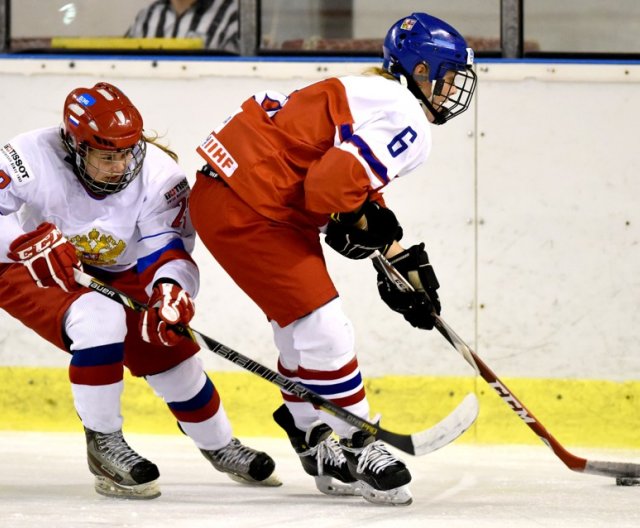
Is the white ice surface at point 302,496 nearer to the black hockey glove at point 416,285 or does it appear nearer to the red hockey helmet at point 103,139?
the black hockey glove at point 416,285

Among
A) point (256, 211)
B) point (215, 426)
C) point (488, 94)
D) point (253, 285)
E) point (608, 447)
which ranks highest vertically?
point (488, 94)

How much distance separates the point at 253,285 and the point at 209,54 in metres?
1.59

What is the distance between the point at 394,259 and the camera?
9.23ft

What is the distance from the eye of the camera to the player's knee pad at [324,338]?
2639mm

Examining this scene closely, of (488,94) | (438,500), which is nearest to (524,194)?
(488,94)

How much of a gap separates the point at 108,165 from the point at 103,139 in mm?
79

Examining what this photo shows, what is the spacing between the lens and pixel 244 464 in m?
3.06

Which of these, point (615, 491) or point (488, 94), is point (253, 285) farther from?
point (488, 94)

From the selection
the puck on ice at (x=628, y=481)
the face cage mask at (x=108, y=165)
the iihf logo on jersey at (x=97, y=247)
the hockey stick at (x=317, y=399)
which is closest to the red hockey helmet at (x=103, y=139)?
the face cage mask at (x=108, y=165)

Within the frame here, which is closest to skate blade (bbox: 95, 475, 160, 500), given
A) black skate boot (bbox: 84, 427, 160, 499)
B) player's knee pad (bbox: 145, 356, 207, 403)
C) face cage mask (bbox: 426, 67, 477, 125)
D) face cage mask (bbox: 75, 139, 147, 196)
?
black skate boot (bbox: 84, 427, 160, 499)

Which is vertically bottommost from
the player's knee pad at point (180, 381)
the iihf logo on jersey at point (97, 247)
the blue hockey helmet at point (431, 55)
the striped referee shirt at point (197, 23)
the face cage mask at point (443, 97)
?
the player's knee pad at point (180, 381)

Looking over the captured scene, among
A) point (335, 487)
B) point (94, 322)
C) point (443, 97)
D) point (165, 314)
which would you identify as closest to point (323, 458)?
point (335, 487)

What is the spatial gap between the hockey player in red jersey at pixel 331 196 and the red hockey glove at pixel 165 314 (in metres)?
0.14

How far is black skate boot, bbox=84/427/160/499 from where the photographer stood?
110 inches
